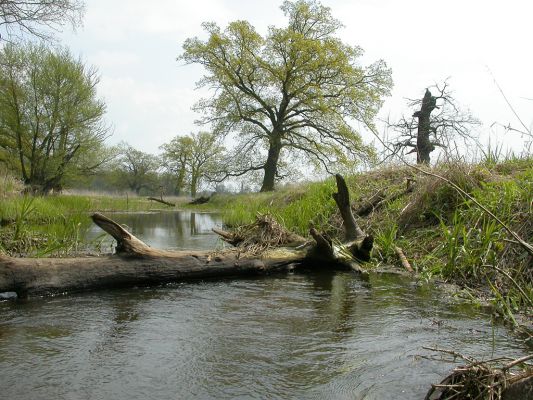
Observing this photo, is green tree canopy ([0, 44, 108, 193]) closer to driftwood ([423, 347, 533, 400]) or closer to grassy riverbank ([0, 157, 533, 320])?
grassy riverbank ([0, 157, 533, 320])

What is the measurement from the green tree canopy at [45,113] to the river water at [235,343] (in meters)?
25.6

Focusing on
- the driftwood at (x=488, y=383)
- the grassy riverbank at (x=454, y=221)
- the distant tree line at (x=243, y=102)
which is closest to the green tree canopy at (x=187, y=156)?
the distant tree line at (x=243, y=102)

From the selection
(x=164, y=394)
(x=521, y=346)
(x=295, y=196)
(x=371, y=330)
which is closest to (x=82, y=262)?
(x=164, y=394)

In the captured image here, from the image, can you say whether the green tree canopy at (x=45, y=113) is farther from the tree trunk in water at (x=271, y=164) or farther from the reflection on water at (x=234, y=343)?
the reflection on water at (x=234, y=343)

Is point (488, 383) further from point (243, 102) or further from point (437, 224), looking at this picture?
point (243, 102)

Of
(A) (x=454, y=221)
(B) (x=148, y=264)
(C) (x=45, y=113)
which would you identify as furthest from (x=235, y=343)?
(C) (x=45, y=113)

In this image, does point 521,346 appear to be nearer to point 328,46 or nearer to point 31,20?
point 31,20

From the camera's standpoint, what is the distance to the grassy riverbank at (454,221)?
490cm

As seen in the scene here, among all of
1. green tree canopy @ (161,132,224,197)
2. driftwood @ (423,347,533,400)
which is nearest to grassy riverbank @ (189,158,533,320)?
driftwood @ (423,347,533,400)

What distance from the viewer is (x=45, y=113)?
92.5ft

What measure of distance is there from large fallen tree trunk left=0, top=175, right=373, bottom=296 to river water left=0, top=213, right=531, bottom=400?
0.15 metres

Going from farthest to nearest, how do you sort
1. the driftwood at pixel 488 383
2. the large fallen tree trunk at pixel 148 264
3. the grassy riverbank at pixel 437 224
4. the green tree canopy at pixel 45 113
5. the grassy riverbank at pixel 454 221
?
the green tree canopy at pixel 45 113 → the grassy riverbank at pixel 437 224 → the grassy riverbank at pixel 454 221 → the large fallen tree trunk at pixel 148 264 → the driftwood at pixel 488 383

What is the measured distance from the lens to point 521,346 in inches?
126

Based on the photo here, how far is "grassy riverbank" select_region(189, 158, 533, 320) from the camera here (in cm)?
490
